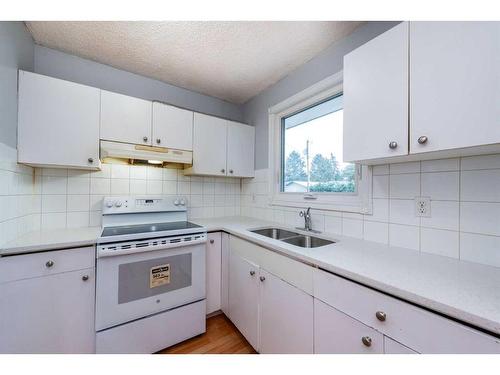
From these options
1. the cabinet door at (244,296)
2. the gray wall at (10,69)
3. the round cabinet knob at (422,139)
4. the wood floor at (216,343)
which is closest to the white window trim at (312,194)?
the round cabinet knob at (422,139)

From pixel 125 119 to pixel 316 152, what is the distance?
Result: 171 centimetres

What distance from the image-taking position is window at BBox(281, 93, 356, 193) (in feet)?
5.63

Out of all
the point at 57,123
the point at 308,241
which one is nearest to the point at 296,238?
the point at 308,241

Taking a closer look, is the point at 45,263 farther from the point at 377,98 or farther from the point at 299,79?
the point at 299,79

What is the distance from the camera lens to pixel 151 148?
5.99 feet

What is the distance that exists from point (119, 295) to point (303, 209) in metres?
1.56

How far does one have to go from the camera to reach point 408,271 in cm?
90

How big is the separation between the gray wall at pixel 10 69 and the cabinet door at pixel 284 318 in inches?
73.1

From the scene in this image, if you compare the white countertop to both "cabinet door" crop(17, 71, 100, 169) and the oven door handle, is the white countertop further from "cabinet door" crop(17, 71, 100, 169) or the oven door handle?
"cabinet door" crop(17, 71, 100, 169)

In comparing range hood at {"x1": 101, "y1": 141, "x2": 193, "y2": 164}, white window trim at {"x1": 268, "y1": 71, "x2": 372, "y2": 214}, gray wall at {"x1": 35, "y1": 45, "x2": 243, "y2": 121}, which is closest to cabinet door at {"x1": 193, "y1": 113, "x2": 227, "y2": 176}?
range hood at {"x1": 101, "y1": 141, "x2": 193, "y2": 164}

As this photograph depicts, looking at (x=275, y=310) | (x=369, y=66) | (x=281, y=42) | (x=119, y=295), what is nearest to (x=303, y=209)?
(x=275, y=310)

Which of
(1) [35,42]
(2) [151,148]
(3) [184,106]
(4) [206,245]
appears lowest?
(4) [206,245]

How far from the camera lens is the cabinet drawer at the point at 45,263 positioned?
117cm

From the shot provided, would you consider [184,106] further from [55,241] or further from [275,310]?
[275,310]
